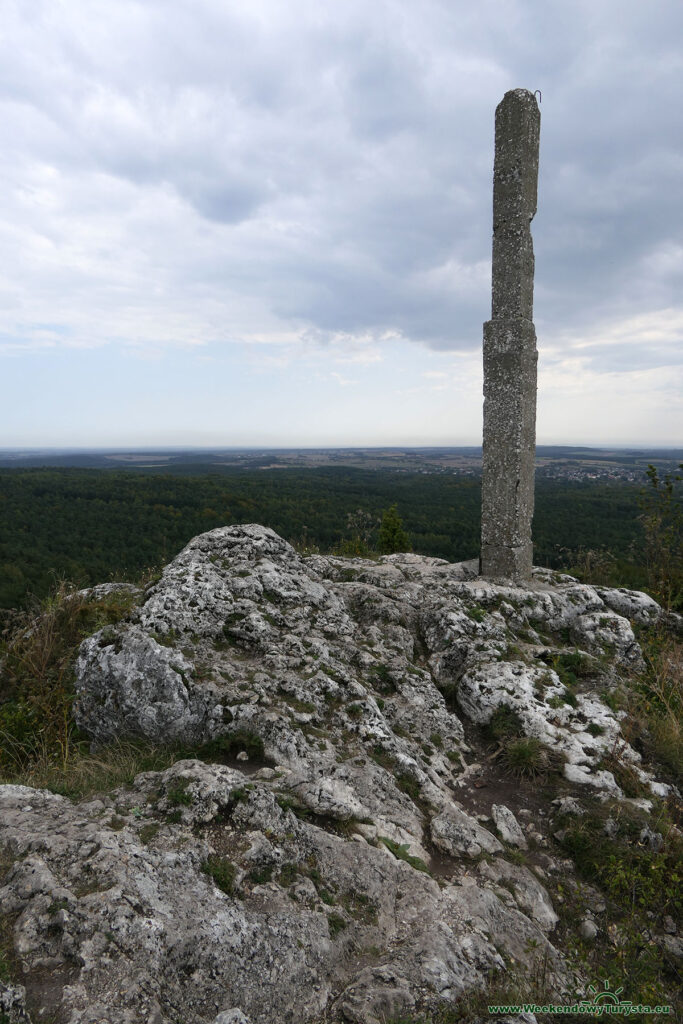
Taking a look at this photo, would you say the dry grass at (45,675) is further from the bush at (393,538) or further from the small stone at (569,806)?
the bush at (393,538)

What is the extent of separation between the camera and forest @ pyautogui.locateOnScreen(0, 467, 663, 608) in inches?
882

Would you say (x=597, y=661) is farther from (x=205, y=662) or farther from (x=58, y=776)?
(x=58, y=776)

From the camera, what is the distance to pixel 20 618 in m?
6.04

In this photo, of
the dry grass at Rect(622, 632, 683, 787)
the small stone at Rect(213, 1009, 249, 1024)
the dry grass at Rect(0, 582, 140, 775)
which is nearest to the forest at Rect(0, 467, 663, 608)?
the dry grass at Rect(622, 632, 683, 787)

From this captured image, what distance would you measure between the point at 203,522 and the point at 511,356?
94.9ft

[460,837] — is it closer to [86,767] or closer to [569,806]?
[569,806]

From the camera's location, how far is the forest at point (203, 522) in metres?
22.4

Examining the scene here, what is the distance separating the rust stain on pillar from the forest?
9.51 feet

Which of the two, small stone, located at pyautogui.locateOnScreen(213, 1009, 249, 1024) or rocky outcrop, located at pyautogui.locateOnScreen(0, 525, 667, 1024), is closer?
small stone, located at pyautogui.locateOnScreen(213, 1009, 249, 1024)

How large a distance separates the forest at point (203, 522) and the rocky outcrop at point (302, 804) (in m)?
4.23

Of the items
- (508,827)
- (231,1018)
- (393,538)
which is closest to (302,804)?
(231,1018)

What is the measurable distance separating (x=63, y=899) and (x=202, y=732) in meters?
1.89

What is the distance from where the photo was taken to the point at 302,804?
11.7ft

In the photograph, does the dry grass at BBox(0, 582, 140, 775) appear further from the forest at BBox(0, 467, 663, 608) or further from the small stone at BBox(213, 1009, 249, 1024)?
the forest at BBox(0, 467, 663, 608)
